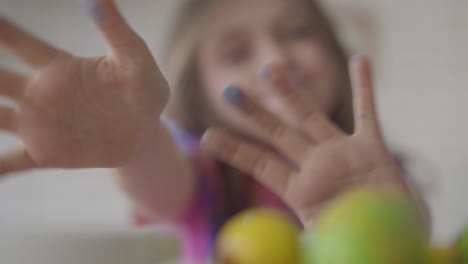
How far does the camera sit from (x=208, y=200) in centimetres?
73

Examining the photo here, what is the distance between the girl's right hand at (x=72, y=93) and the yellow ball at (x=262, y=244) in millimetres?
122

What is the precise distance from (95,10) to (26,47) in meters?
0.05

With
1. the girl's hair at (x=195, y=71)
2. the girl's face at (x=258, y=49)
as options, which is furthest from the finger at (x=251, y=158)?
the girl's hair at (x=195, y=71)

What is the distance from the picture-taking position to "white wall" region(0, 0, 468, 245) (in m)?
0.92

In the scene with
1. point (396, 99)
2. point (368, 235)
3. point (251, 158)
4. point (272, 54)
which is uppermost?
point (396, 99)

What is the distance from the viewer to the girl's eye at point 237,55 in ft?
2.29

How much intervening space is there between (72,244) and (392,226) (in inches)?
23.7

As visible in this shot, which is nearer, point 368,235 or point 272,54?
point 368,235

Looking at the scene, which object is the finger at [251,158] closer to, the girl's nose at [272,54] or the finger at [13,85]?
the finger at [13,85]

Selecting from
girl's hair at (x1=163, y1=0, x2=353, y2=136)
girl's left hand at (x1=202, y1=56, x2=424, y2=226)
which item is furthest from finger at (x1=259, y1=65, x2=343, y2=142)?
girl's hair at (x1=163, y1=0, x2=353, y2=136)

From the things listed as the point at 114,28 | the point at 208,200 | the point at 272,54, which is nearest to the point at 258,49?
the point at 272,54

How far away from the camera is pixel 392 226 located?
26 cm

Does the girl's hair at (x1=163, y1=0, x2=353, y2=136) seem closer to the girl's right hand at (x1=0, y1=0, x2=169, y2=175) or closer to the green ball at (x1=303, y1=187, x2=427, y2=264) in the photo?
the girl's right hand at (x1=0, y1=0, x2=169, y2=175)

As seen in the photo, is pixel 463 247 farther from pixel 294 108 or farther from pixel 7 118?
pixel 7 118
